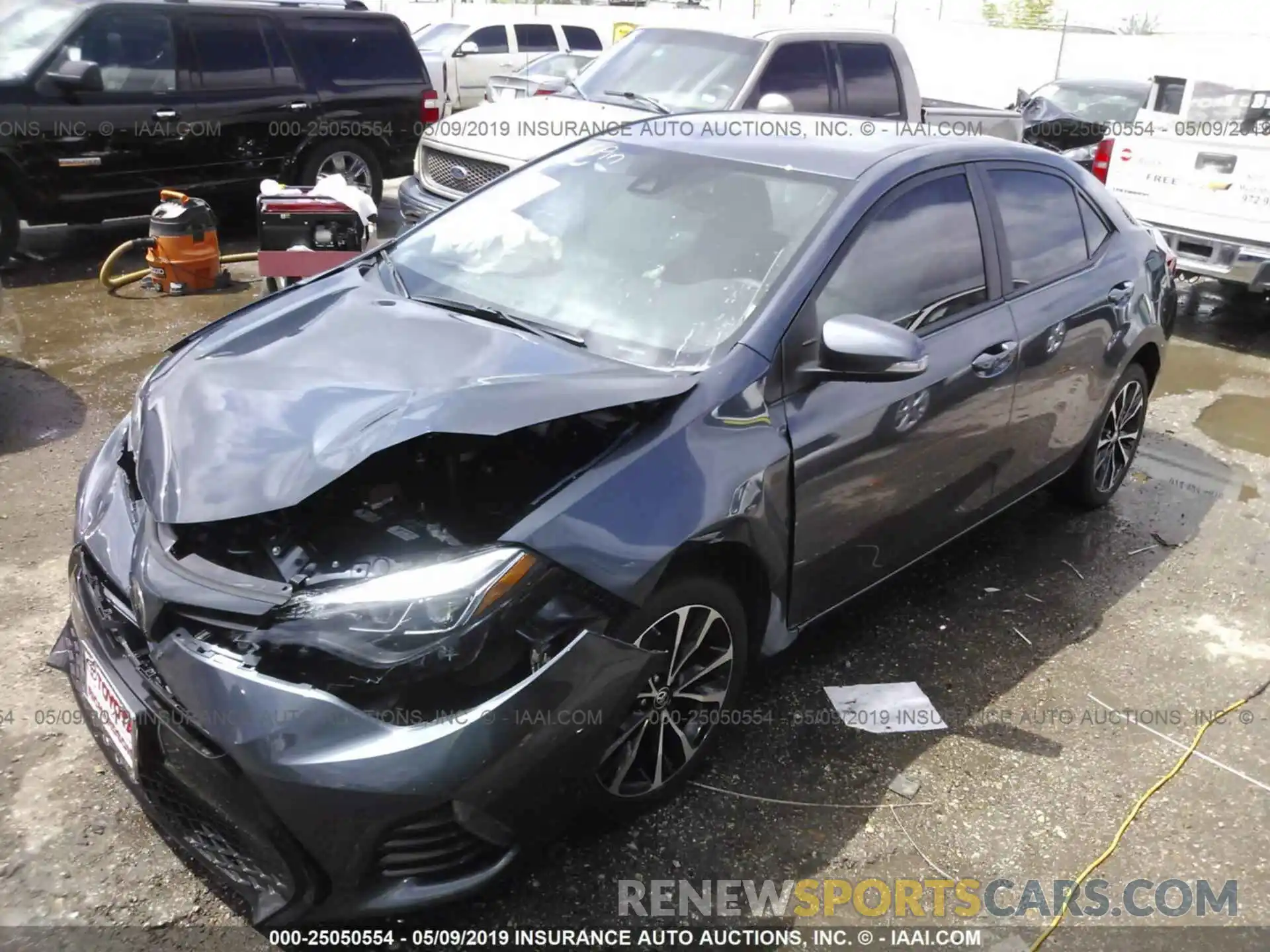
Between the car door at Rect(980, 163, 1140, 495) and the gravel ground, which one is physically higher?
the car door at Rect(980, 163, 1140, 495)

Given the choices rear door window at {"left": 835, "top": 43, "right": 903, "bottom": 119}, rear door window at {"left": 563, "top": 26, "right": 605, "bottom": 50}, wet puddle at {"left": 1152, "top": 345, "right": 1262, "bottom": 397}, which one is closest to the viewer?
wet puddle at {"left": 1152, "top": 345, "right": 1262, "bottom": 397}

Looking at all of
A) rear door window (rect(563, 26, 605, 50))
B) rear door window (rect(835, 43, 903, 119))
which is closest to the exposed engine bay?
rear door window (rect(835, 43, 903, 119))

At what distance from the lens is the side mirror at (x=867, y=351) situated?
2.83m

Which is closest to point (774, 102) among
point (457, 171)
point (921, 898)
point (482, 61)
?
point (457, 171)

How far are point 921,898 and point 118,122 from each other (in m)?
7.52

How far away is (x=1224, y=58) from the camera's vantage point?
9.51 m

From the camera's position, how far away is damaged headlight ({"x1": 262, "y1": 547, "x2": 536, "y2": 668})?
2154mm

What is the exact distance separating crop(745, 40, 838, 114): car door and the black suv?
375 cm

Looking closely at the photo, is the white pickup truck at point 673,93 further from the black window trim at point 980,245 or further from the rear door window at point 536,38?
the rear door window at point 536,38

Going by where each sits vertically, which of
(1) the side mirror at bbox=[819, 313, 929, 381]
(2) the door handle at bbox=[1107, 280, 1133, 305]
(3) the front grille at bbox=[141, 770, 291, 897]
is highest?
(1) the side mirror at bbox=[819, 313, 929, 381]

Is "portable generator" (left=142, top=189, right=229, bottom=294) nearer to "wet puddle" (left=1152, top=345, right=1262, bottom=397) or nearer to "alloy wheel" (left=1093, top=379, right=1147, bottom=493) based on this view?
"alloy wheel" (left=1093, top=379, right=1147, bottom=493)

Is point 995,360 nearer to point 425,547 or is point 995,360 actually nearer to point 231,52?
point 425,547

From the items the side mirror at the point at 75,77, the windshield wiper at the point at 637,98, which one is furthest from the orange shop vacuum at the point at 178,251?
the windshield wiper at the point at 637,98

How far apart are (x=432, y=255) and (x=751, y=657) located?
172cm
